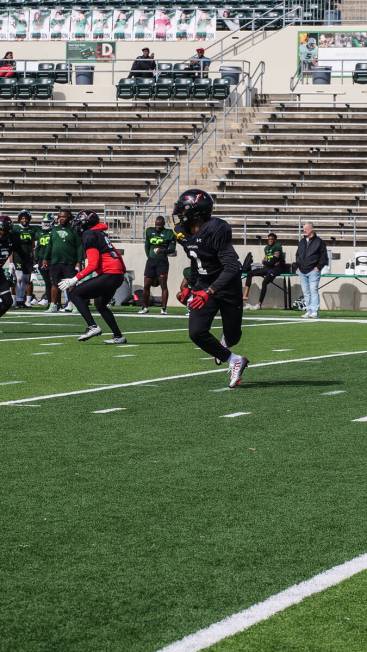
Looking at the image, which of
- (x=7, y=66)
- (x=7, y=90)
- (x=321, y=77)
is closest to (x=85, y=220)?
(x=7, y=90)

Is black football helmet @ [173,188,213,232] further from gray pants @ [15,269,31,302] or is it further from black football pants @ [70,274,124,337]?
gray pants @ [15,269,31,302]

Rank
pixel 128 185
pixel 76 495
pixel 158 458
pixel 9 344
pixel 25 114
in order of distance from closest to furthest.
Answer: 1. pixel 76 495
2. pixel 158 458
3. pixel 9 344
4. pixel 128 185
5. pixel 25 114

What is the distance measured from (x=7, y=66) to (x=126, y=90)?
559 cm

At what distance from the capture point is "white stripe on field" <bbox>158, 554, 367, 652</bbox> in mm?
3791

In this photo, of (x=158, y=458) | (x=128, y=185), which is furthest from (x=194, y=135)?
(x=158, y=458)

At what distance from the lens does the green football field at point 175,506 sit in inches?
160

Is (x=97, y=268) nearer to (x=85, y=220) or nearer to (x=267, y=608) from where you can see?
(x=85, y=220)

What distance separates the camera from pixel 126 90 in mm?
39500

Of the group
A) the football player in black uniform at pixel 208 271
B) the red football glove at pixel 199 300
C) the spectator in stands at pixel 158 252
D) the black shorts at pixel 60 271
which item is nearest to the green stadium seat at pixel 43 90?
the spectator in stands at pixel 158 252

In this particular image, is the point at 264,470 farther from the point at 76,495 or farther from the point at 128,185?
the point at 128,185

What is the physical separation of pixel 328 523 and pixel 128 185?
29460 millimetres

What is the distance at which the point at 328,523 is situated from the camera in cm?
557

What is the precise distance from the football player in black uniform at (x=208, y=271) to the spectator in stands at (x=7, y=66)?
32.1 m

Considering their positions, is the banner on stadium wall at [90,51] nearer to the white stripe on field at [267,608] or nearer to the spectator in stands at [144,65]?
the spectator in stands at [144,65]
